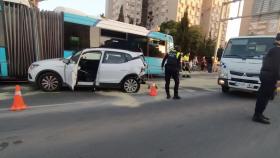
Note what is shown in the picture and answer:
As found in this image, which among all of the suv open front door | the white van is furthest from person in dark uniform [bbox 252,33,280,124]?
the suv open front door

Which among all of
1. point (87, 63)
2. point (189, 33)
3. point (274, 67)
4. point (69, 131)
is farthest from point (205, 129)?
point (189, 33)

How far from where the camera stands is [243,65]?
26.9ft

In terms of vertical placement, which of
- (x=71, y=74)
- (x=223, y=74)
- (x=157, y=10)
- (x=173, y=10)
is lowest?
(x=71, y=74)

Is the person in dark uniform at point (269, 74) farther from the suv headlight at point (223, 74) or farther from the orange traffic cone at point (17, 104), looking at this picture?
the orange traffic cone at point (17, 104)

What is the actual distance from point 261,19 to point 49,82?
38.9 metres

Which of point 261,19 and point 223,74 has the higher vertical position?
point 261,19

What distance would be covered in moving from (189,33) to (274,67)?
133 feet

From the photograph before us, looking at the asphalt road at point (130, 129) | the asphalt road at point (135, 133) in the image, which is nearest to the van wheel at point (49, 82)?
the asphalt road at point (130, 129)

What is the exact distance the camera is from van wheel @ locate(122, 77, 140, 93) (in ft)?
28.3

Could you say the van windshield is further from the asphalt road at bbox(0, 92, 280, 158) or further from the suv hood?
the asphalt road at bbox(0, 92, 280, 158)

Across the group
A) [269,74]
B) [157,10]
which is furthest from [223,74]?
[157,10]

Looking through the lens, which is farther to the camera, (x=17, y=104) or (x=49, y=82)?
(x=49, y=82)

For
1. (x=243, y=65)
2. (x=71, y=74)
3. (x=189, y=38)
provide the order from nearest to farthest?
(x=71, y=74), (x=243, y=65), (x=189, y=38)

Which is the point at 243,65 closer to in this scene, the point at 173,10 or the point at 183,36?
the point at 183,36
